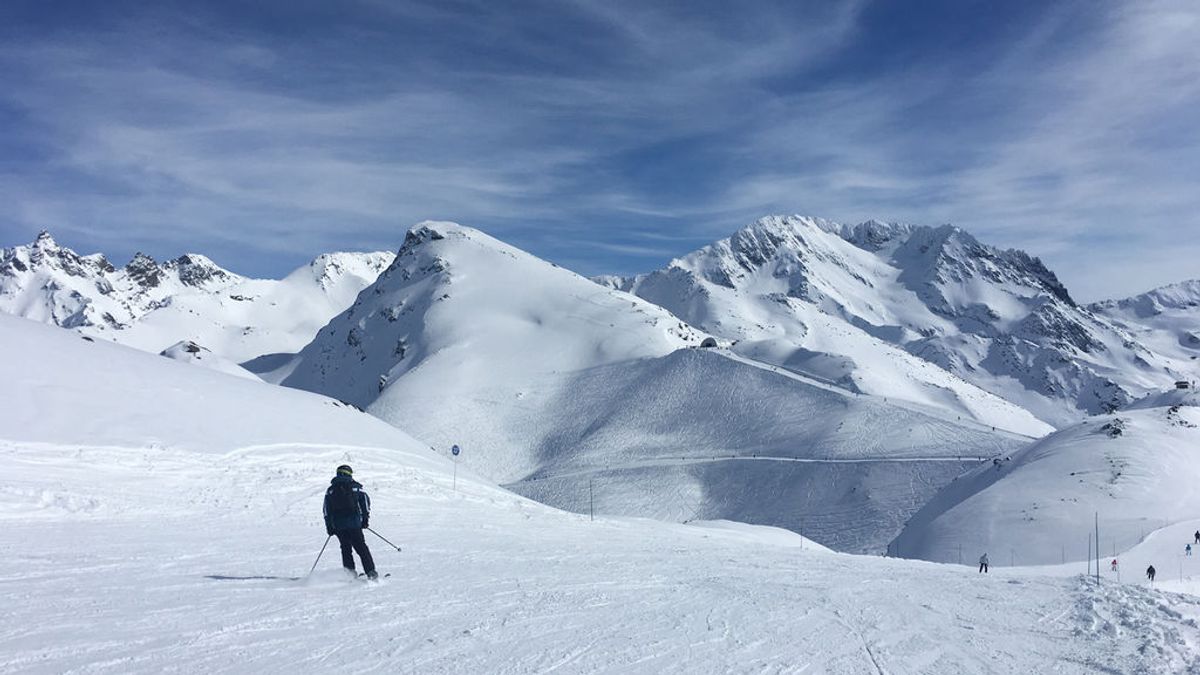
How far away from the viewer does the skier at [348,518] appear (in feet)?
38.6

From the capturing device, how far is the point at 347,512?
38.8 feet

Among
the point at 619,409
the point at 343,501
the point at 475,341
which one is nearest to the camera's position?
the point at 343,501

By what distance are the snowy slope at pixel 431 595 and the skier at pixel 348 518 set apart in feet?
1.29

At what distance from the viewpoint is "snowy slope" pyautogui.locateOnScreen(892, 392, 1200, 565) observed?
44094 millimetres

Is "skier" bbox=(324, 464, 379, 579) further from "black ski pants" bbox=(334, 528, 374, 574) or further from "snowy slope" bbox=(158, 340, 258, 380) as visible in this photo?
"snowy slope" bbox=(158, 340, 258, 380)

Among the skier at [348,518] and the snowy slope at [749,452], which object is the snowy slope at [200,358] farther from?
the skier at [348,518]

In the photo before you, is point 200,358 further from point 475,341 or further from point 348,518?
point 348,518

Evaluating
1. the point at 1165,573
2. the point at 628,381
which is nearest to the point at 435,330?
the point at 628,381

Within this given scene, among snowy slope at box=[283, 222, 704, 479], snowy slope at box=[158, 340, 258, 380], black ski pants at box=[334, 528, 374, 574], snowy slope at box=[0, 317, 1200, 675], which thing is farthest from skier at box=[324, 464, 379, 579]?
snowy slope at box=[158, 340, 258, 380]

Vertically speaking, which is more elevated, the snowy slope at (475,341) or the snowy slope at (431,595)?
the snowy slope at (475,341)

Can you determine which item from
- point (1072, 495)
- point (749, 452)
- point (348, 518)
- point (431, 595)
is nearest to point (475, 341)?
point (749, 452)

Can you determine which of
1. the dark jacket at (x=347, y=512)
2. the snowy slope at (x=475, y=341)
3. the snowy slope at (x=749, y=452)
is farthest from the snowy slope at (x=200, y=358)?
the dark jacket at (x=347, y=512)

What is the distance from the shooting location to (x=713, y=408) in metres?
99.4

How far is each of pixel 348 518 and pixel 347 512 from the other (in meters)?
0.10
